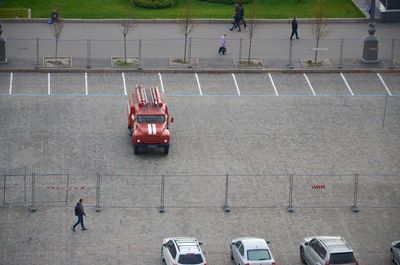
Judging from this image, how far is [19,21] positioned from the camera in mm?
52938

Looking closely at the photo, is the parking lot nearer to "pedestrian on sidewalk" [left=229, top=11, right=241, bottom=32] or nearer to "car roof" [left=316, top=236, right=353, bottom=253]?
"car roof" [left=316, top=236, right=353, bottom=253]

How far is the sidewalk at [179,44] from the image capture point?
4816cm

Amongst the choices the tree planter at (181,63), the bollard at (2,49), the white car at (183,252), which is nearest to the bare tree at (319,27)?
the tree planter at (181,63)

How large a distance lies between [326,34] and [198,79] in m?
9.05

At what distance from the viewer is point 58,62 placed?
47.3m

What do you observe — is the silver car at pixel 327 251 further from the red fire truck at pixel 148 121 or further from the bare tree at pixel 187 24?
the bare tree at pixel 187 24

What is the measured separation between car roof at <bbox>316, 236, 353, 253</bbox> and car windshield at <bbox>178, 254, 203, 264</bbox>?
4.28 m

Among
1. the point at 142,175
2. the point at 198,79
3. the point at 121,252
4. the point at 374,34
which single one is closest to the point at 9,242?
the point at 121,252

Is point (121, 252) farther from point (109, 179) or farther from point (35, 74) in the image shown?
point (35, 74)

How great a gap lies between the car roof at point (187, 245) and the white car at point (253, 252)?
1489mm

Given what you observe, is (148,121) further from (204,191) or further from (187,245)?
(187,245)

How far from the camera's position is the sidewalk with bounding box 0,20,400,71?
48.2 meters

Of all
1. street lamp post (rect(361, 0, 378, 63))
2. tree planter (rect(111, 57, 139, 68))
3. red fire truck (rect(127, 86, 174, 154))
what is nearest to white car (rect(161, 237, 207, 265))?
red fire truck (rect(127, 86, 174, 154))

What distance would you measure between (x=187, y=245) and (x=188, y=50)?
2196 cm
